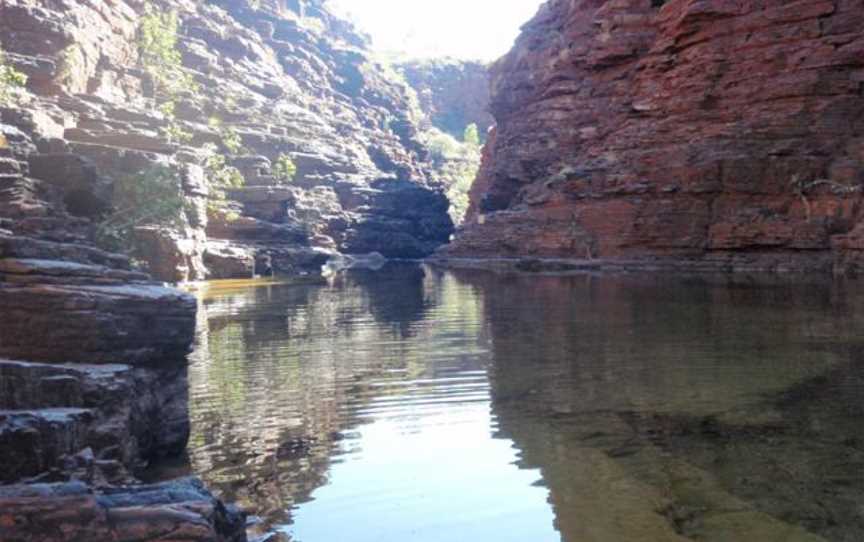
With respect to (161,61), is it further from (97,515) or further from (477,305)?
(97,515)

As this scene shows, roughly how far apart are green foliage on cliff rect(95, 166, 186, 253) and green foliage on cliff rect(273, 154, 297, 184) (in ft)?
127

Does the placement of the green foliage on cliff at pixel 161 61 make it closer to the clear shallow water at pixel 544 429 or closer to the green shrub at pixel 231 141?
the green shrub at pixel 231 141

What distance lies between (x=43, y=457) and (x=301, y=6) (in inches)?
7459

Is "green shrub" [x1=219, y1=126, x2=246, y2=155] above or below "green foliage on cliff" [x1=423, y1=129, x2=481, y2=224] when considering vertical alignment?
below

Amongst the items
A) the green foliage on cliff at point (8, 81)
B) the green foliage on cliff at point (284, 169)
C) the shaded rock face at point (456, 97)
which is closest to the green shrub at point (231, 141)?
the green foliage on cliff at point (284, 169)

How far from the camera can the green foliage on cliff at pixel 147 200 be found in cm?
4572

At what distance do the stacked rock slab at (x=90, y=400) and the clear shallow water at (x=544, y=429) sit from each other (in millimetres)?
996

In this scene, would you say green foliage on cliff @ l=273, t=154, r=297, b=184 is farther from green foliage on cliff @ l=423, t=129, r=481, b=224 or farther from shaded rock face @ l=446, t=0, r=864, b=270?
green foliage on cliff @ l=423, t=129, r=481, b=224

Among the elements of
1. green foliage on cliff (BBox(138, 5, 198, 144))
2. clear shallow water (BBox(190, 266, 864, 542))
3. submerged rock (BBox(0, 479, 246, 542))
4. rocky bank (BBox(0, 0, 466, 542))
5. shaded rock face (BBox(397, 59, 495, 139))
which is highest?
shaded rock face (BBox(397, 59, 495, 139))

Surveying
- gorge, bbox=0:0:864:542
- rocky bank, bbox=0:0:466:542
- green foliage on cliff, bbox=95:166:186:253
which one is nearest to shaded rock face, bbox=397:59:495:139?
rocky bank, bbox=0:0:466:542

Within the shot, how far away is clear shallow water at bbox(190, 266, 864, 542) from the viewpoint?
7316mm

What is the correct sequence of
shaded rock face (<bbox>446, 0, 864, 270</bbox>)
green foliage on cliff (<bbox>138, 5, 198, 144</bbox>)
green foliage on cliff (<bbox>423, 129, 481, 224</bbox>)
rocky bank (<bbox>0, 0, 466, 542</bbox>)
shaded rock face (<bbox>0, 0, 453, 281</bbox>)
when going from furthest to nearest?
green foliage on cliff (<bbox>423, 129, 481, 224</bbox>), green foliage on cliff (<bbox>138, 5, 198, 144</bbox>), shaded rock face (<bbox>0, 0, 453, 281</bbox>), shaded rock face (<bbox>446, 0, 864, 270</bbox>), rocky bank (<bbox>0, 0, 466, 542</bbox>)

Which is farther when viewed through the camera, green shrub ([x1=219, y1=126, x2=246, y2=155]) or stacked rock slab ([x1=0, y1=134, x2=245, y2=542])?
green shrub ([x1=219, y1=126, x2=246, y2=155])

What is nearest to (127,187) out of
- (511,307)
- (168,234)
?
(168,234)
